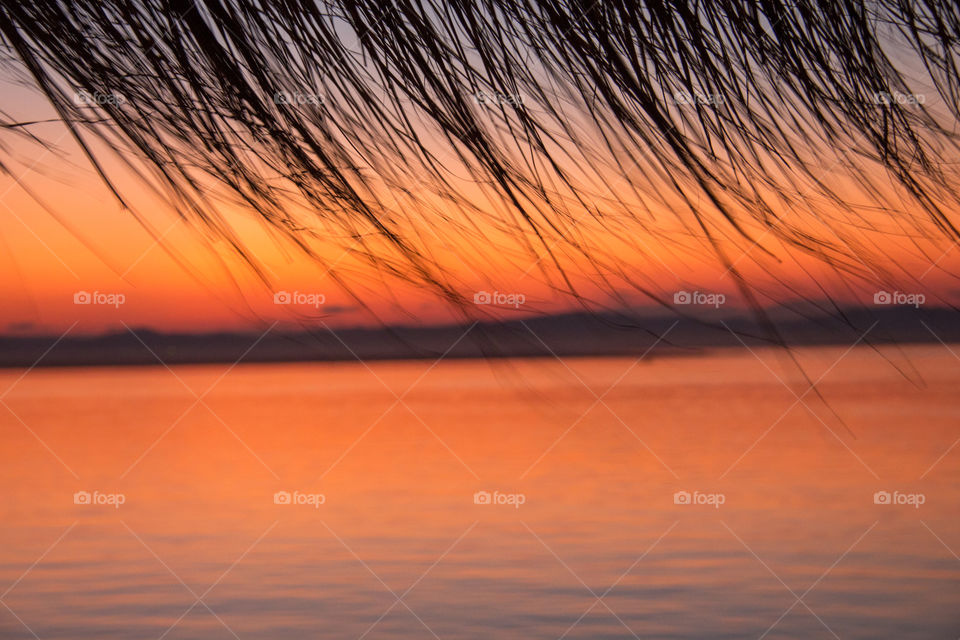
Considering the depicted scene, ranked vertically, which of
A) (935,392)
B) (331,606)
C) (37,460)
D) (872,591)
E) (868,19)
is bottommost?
(331,606)

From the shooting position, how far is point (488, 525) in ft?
11.6

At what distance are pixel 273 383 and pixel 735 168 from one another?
364 inches

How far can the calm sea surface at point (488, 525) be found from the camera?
274cm

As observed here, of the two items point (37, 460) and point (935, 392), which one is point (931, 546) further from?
point (935, 392)

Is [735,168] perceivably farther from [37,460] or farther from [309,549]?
[37,460]

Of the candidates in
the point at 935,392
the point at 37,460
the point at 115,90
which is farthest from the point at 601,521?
the point at 935,392

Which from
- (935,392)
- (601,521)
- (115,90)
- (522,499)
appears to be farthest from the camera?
(935,392)

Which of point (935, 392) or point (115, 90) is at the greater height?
point (935, 392)

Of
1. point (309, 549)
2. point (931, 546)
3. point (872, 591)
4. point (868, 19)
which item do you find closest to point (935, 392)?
point (931, 546)

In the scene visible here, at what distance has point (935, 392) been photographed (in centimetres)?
823

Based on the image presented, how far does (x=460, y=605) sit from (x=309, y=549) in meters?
0.70

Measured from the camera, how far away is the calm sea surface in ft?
8.98

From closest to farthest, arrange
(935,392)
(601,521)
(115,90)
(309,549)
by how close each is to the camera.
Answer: (115,90), (309,549), (601,521), (935,392)

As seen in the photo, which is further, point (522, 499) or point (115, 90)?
point (522, 499)
